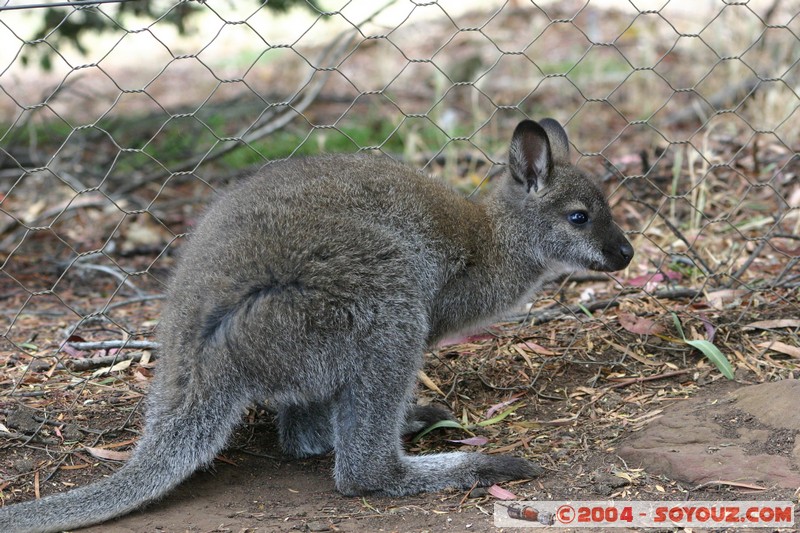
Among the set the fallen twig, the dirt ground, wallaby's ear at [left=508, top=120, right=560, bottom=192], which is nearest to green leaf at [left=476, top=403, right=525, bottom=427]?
the dirt ground

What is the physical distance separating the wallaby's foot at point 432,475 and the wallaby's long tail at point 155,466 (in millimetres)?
643

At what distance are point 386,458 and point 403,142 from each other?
5313mm

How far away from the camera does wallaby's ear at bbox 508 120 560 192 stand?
490 cm

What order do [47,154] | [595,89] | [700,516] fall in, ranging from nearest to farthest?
[700,516], [47,154], [595,89]

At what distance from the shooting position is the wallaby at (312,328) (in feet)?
13.2

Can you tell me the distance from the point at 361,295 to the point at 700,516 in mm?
1764

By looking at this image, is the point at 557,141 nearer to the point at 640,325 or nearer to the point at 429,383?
the point at 640,325

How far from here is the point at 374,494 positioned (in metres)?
4.28

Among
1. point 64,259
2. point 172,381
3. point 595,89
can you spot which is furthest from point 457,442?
point 595,89

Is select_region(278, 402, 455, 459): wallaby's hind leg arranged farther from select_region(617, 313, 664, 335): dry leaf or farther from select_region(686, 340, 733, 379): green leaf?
select_region(686, 340, 733, 379): green leaf

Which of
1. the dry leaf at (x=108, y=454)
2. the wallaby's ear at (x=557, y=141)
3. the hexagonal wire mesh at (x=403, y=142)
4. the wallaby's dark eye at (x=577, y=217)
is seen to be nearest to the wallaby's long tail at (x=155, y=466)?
the dry leaf at (x=108, y=454)

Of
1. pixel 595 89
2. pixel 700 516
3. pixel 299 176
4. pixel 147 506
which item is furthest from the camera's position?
pixel 595 89

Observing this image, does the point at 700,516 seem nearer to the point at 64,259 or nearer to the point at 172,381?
the point at 172,381

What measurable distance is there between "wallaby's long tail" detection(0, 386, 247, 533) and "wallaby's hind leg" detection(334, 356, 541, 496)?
1.72 feet
